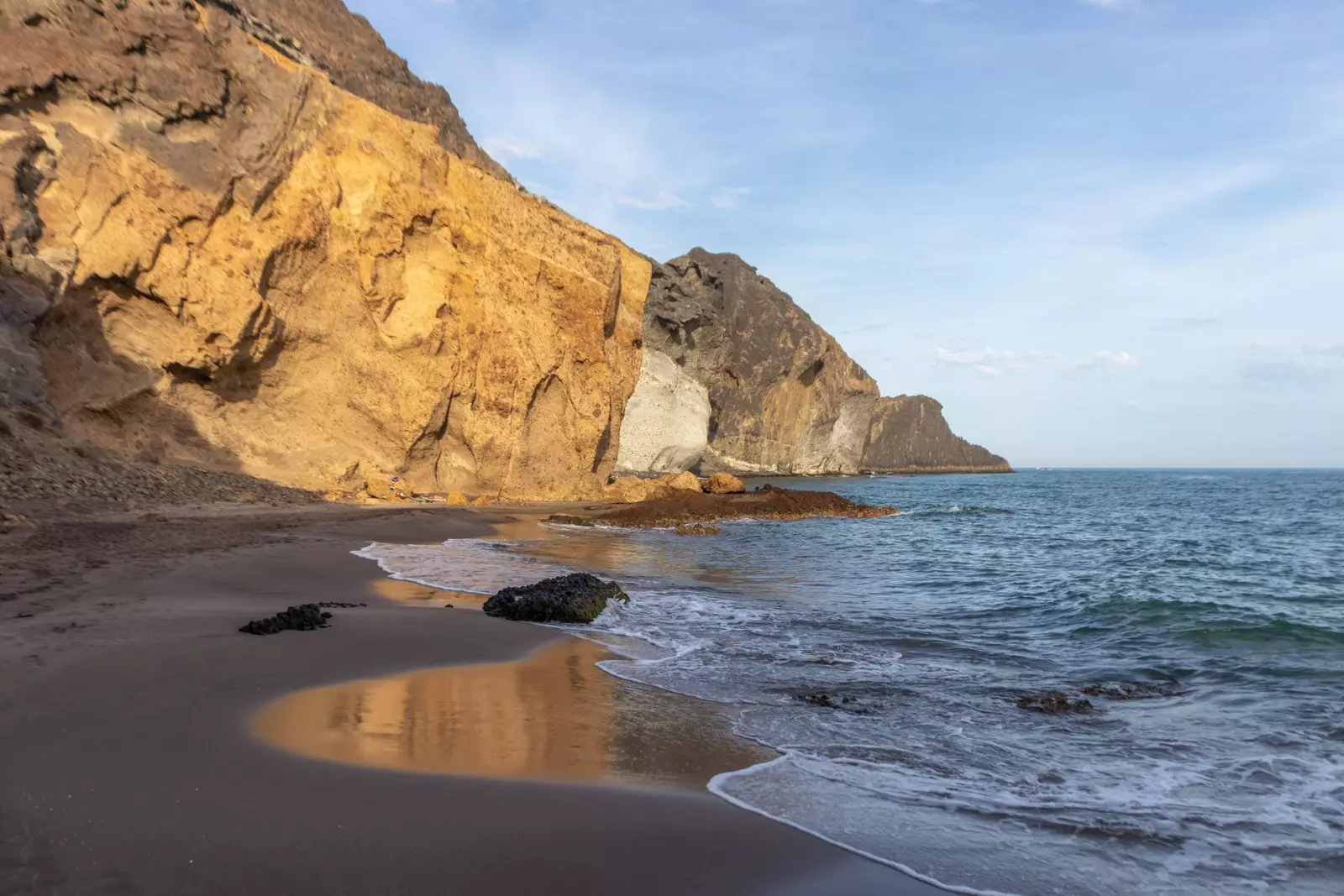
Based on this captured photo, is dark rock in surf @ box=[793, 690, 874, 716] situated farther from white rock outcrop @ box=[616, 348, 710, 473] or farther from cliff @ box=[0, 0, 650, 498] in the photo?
white rock outcrop @ box=[616, 348, 710, 473]

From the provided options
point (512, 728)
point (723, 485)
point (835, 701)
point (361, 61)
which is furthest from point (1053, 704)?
point (361, 61)

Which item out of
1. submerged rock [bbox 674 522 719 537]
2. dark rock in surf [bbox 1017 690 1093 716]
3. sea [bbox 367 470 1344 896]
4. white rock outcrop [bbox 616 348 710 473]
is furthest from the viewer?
white rock outcrop [bbox 616 348 710 473]

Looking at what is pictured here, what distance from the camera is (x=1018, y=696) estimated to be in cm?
554

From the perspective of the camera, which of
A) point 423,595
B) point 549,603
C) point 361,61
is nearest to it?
point 549,603

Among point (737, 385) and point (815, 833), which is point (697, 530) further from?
point (737, 385)

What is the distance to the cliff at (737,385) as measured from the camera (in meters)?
48.5

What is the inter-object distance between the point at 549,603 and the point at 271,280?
577 inches

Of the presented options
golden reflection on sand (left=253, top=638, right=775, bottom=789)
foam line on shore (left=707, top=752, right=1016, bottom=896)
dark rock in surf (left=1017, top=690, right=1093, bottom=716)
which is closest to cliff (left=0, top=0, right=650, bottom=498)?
golden reflection on sand (left=253, top=638, right=775, bottom=789)

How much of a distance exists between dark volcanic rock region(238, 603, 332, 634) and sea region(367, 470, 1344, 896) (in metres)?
2.32

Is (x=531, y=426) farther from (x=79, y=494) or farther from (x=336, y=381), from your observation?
(x=79, y=494)

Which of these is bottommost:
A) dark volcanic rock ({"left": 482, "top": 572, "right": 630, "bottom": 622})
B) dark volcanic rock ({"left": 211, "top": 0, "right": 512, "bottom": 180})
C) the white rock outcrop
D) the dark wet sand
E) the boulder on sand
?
dark volcanic rock ({"left": 482, "top": 572, "right": 630, "bottom": 622})

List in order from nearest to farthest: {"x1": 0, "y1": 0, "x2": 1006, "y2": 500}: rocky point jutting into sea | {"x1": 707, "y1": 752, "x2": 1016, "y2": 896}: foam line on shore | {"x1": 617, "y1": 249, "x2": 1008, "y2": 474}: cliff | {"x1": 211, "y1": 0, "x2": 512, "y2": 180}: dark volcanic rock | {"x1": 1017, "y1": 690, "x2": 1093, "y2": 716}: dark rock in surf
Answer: {"x1": 707, "y1": 752, "x2": 1016, "y2": 896}: foam line on shore, {"x1": 1017, "y1": 690, "x2": 1093, "y2": 716}: dark rock in surf, {"x1": 0, "y1": 0, "x2": 1006, "y2": 500}: rocky point jutting into sea, {"x1": 211, "y1": 0, "x2": 512, "y2": 180}: dark volcanic rock, {"x1": 617, "y1": 249, "x2": 1008, "y2": 474}: cliff

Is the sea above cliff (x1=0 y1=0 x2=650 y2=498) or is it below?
below

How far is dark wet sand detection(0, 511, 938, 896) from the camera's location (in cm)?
228
